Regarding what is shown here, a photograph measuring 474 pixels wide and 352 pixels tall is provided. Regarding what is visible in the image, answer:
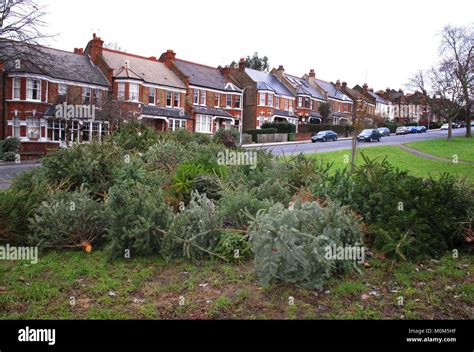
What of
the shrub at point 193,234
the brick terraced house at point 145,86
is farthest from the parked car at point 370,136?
the shrub at point 193,234

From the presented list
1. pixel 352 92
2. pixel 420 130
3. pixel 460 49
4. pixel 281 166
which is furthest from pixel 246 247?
pixel 352 92

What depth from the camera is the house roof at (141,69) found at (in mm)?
45119

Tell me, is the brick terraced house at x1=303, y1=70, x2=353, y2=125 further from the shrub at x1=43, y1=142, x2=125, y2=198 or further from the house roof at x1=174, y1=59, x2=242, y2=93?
the shrub at x1=43, y1=142, x2=125, y2=198

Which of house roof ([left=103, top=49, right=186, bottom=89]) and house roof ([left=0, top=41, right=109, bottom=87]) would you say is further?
house roof ([left=103, top=49, right=186, bottom=89])

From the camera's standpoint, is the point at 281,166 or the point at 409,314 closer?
the point at 409,314

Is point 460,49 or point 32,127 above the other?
point 460,49

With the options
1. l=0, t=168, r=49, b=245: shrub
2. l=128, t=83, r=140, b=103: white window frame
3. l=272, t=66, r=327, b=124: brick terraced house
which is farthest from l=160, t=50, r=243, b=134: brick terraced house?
l=0, t=168, r=49, b=245: shrub

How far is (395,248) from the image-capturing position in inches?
249

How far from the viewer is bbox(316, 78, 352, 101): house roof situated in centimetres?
8012

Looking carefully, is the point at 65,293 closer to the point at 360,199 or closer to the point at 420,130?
the point at 360,199

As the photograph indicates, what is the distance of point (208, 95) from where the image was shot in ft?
181

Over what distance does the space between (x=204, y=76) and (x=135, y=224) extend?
5151 cm

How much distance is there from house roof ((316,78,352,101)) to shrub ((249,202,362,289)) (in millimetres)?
76227

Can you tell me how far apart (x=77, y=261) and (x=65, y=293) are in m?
1.43
